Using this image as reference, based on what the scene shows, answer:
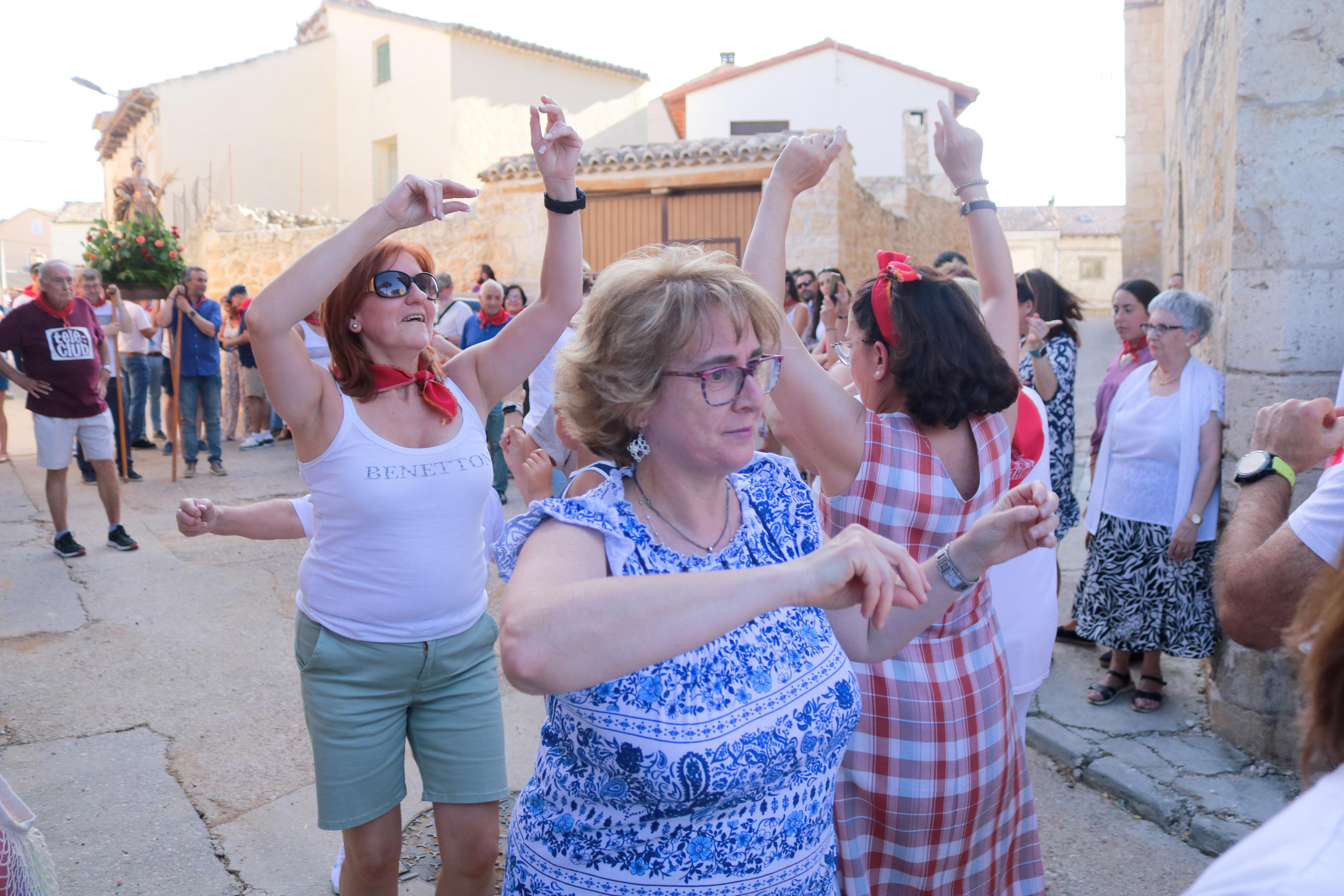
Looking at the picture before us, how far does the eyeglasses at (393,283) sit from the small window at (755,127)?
2384 cm

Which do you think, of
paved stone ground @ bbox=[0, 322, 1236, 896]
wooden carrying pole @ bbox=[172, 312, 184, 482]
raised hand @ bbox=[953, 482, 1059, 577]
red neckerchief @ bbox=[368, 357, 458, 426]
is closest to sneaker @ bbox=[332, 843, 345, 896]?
paved stone ground @ bbox=[0, 322, 1236, 896]

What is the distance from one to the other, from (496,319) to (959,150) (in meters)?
6.48

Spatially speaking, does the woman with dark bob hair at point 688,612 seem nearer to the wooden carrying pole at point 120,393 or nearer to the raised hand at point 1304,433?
the raised hand at point 1304,433

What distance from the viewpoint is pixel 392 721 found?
7.63 feet

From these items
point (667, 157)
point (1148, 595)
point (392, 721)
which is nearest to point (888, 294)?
point (392, 721)

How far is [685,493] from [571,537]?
0.85 ft

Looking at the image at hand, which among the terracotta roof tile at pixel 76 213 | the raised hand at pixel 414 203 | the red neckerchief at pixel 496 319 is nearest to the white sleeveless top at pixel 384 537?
the raised hand at pixel 414 203

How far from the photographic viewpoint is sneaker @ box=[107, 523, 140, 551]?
6762 millimetres

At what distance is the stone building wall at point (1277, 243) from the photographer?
3566 mm

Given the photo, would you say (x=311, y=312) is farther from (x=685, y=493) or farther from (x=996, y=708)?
(x=996, y=708)

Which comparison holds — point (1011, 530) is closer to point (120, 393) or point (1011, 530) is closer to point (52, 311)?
point (52, 311)

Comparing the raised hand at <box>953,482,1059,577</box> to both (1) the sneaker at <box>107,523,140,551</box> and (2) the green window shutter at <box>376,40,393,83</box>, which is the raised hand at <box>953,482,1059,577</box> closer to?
(1) the sneaker at <box>107,523,140,551</box>

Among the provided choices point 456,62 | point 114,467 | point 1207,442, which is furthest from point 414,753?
point 456,62

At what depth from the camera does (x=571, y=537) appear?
150cm
